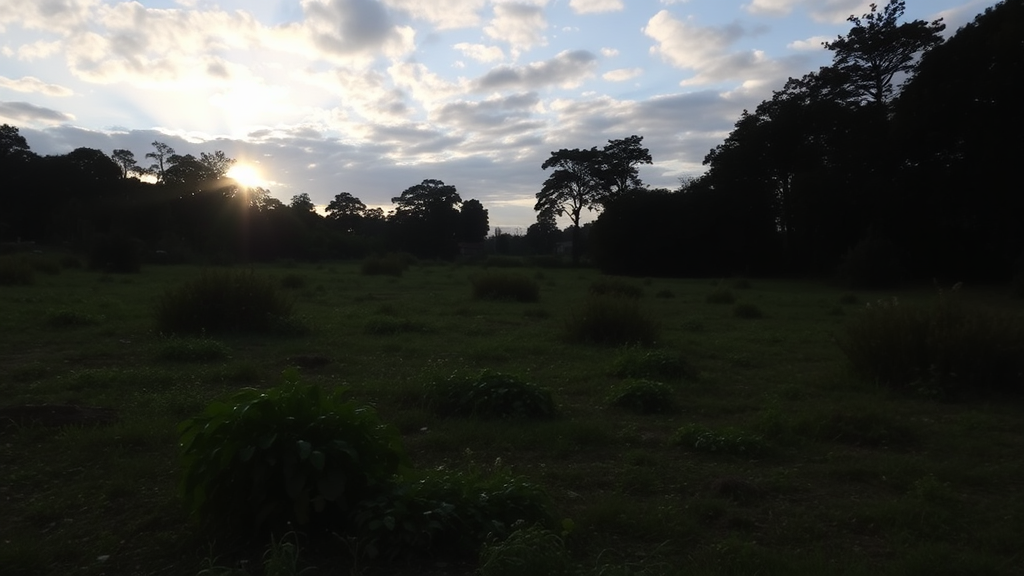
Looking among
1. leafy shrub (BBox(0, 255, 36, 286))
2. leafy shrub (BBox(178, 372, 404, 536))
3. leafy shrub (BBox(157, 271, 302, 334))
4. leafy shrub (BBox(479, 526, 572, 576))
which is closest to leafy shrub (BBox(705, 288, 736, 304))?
leafy shrub (BBox(157, 271, 302, 334))

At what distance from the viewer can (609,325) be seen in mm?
11648

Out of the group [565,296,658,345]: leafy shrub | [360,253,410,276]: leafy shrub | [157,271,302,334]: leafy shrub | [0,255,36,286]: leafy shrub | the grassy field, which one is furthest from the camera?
[360,253,410,276]: leafy shrub

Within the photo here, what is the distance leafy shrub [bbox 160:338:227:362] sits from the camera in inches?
367

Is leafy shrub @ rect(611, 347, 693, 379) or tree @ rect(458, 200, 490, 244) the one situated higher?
tree @ rect(458, 200, 490, 244)

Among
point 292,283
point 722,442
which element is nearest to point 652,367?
point 722,442

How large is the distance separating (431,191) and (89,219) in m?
33.4

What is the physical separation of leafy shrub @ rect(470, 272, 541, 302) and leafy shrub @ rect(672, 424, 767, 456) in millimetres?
14425

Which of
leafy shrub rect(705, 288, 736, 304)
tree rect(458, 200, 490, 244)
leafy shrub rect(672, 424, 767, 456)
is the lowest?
leafy shrub rect(705, 288, 736, 304)

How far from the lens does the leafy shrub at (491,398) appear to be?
643 centimetres

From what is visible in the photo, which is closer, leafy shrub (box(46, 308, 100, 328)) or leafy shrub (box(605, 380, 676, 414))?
leafy shrub (box(605, 380, 676, 414))

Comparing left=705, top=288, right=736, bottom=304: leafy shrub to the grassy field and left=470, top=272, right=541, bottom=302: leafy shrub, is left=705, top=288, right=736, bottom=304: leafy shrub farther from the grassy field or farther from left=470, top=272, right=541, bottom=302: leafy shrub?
the grassy field

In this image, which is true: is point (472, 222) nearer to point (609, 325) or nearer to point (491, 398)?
point (609, 325)

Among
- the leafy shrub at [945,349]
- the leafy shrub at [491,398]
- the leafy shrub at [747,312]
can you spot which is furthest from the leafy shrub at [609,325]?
the leafy shrub at [747,312]

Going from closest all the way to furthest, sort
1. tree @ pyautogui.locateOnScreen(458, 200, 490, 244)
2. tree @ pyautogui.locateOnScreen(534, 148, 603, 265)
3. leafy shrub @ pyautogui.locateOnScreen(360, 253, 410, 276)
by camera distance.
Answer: leafy shrub @ pyautogui.locateOnScreen(360, 253, 410, 276), tree @ pyautogui.locateOnScreen(534, 148, 603, 265), tree @ pyautogui.locateOnScreen(458, 200, 490, 244)
